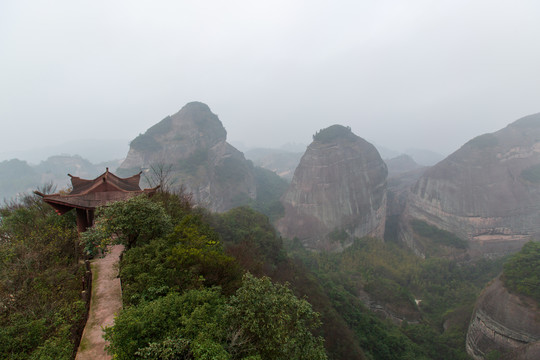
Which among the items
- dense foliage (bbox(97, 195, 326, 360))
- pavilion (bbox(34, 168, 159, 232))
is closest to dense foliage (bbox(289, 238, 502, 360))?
dense foliage (bbox(97, 195, 326, 360))

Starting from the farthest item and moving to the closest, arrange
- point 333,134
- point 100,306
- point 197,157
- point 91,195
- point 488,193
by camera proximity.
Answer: point 197,157 → point 333,134 → point 488,193 → point 91,195 → point 100,306

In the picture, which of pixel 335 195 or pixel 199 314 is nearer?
pixel 199 314

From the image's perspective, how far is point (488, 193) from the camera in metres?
42.8

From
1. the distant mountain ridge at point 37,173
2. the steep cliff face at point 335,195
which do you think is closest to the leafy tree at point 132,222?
the steep cliff face at point 335,195

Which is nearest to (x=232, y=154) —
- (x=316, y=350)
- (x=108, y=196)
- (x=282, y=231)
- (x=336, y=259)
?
(x=282, y=231)

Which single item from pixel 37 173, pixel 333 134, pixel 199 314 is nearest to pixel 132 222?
pixel 199 314

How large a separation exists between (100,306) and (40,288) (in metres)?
1.85

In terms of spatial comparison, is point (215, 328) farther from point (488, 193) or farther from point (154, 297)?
point (488, 193)

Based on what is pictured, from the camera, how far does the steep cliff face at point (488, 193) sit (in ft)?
132

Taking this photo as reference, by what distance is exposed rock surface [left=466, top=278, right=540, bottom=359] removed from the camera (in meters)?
19.2

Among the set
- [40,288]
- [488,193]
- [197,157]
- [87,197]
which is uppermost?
[197,157]

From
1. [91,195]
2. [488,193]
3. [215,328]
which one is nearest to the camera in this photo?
[215,328]

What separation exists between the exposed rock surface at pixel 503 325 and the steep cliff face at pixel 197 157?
49.2m

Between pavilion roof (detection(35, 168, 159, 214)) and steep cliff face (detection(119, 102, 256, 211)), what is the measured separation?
44.5m
